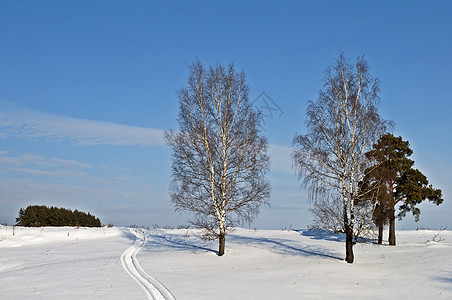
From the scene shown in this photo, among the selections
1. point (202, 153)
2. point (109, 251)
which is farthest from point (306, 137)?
point (109, 251)

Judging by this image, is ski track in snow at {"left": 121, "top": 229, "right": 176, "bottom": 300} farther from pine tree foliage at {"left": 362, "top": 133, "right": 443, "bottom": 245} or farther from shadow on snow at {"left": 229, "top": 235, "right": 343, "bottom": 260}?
pine tree foliage at {"left": 362, "top": 133, "right": 443, "bottom": 245}

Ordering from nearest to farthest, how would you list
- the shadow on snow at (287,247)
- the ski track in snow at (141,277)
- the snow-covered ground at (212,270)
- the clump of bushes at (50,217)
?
the ski track in snow at (141,277) → the snow-covered ground at (212,270) → the shadow on snow at (287,247) → the clump of bushes at (50,217)

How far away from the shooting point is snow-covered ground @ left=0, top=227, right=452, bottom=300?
12906 mm

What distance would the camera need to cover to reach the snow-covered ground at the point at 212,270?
12906mm

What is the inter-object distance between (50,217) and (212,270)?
26.4 metres

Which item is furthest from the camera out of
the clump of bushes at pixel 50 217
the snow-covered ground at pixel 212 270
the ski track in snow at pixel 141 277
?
the clump of bushes at pixel 50 217

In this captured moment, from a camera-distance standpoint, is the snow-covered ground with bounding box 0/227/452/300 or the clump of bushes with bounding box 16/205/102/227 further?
the clump of bushes with bounding box 16/205/102/227

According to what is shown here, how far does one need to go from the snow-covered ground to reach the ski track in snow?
0.11 ft

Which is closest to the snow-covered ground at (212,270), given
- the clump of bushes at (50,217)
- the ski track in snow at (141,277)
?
the ski track in snow at (141,277)

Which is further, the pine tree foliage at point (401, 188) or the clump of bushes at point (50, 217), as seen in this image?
the clump of bushes at point (50, 217)

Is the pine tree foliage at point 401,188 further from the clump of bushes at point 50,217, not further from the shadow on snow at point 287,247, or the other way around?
the clump of bushes at point 50,217

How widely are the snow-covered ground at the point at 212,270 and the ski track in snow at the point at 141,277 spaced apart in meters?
0.03

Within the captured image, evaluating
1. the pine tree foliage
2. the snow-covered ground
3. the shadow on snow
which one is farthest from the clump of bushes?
the pine tree foliage

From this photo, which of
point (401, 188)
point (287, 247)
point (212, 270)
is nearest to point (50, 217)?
point (287, 247)
